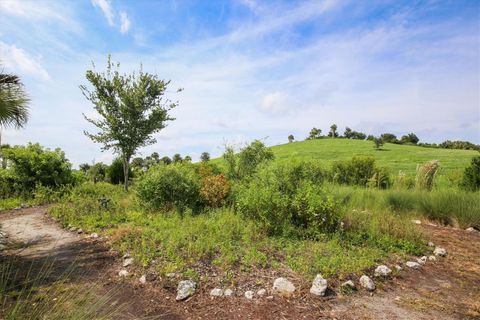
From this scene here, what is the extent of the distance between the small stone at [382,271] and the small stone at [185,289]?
2594 millimetres

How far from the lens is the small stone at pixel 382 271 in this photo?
4264 mm

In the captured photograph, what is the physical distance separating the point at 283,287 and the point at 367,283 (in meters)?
1.16

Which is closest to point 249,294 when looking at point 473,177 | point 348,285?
point 348,285

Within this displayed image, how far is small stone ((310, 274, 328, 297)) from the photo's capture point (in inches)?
144

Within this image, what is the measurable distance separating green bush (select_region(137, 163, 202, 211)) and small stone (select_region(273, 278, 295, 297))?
4.34 meters

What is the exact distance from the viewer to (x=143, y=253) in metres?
4.82

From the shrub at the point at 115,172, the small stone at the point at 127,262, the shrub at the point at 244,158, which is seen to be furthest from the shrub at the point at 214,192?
the shrub at the point at 115,172

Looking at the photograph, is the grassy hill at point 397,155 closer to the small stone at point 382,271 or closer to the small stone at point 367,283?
the small stone at point 382,271

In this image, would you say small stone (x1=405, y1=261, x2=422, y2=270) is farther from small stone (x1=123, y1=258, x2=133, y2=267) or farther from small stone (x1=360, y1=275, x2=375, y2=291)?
small stone (x1=123, y1=258, x2=133, y2=267)

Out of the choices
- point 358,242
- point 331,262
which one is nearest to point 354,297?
point 331,262

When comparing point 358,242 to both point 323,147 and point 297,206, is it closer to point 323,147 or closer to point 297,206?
point 297,206

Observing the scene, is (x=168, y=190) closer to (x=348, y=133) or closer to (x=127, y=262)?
(x=127, y=262)

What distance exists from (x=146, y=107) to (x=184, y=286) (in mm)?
10466

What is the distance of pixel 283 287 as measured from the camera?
3.76 meters
